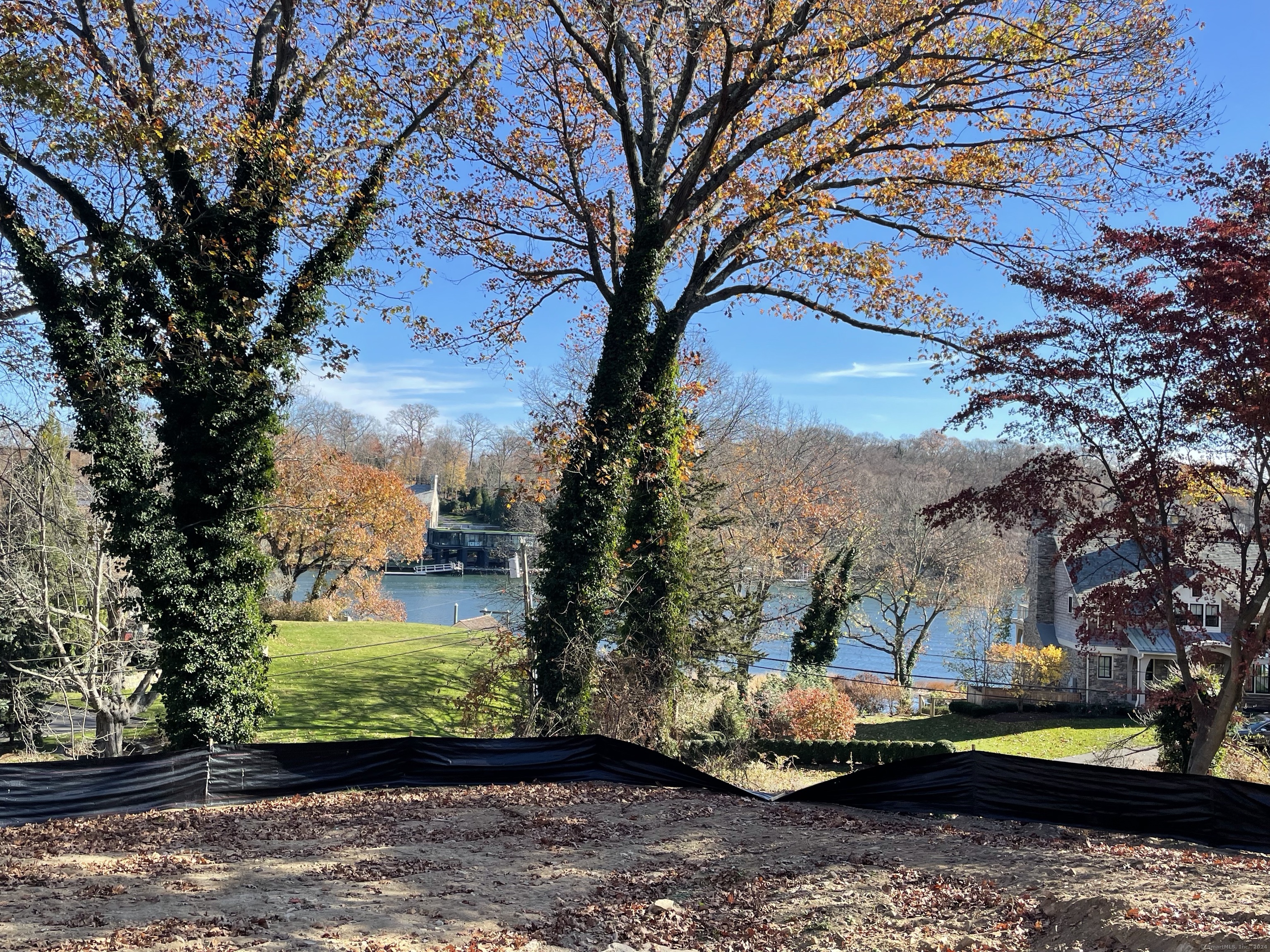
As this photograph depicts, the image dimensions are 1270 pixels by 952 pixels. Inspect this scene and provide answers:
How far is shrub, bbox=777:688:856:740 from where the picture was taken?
20391 millimetres

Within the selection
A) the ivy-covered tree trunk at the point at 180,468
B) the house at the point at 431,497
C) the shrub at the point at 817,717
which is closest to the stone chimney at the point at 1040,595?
the shrub at the point at 817,717

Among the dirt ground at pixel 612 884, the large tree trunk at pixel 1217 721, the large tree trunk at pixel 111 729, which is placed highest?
the large tree trunk at pixel 1217 721

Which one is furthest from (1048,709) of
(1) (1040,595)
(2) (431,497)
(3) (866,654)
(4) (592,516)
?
(2) (431,497)

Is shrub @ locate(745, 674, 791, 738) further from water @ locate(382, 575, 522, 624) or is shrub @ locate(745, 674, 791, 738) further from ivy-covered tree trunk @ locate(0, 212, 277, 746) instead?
water @ locate(382, 575, 522, 624)

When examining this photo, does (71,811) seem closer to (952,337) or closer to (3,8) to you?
(3,8)

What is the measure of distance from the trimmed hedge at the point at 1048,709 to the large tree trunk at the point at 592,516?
21.1 meters

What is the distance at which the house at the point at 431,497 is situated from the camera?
66.8 metres

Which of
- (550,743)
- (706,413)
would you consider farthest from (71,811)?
(706,413)

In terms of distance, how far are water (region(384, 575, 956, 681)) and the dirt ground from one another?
665 inches

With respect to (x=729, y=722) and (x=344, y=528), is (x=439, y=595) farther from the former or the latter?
(x=729, y=722)

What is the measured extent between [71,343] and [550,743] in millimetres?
7685

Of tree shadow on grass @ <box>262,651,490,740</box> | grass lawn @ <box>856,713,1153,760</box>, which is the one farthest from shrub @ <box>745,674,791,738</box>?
tree shadow on grass @ <box>262,651,490,740</box>

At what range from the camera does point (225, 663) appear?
36.5 ft

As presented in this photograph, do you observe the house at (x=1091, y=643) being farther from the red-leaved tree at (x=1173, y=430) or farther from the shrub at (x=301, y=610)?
the shrub at (x=301, y=610)
